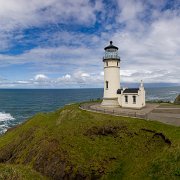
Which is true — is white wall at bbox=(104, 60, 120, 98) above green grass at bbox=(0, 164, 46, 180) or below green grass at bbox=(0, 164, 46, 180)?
above

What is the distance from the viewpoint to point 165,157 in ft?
63.1

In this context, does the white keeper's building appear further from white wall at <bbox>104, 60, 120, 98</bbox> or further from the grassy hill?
the grassy hill

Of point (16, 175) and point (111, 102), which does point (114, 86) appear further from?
point (16, 175)

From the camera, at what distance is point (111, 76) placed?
38438 millimetres

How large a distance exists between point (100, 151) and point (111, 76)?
17091 mm

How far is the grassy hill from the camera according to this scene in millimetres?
20000

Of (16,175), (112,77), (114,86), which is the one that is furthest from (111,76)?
(16,175)

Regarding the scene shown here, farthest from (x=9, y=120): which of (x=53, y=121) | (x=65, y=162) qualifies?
(x=65, y=162)

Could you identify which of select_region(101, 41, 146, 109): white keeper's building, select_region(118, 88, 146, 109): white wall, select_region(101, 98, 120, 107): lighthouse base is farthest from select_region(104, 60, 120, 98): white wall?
select_region(118, 88, 146, 109): white wall

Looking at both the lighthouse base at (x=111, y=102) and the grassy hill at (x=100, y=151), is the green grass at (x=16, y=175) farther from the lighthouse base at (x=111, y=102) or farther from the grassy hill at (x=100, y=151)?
the lighthouse base at (x=111, y=102)

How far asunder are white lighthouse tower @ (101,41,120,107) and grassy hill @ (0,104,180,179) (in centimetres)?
933

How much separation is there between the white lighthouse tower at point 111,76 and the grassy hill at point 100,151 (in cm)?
933

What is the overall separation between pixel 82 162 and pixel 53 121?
12.0m

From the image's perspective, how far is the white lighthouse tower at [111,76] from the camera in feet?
125
